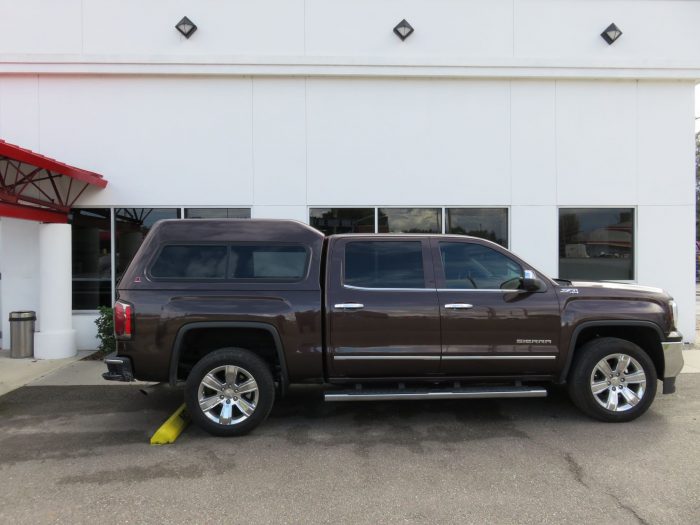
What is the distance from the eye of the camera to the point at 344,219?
8.62m

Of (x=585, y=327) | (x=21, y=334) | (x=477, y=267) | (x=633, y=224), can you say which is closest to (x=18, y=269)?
(x=21, y=334)

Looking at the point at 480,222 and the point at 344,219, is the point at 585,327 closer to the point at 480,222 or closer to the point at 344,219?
the point at 480,222

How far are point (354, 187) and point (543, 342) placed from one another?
4950 mm

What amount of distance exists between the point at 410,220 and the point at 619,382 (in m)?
4.77

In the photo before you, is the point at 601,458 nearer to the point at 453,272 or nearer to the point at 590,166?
the point at 453,272

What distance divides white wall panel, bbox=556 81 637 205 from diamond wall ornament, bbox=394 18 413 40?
3.08 meters

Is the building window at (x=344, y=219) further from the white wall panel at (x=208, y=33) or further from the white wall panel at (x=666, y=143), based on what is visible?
the white wall panel at (x=666, y=143)

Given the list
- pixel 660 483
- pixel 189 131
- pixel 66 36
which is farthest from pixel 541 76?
pixel 66 36

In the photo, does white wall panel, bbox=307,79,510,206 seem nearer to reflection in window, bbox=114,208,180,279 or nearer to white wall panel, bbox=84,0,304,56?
white wall panel, bbox=84,0,304,56

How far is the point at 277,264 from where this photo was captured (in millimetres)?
4625

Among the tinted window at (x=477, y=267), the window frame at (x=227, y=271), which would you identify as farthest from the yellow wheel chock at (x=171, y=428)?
the tinted window at (x=477, y=267)

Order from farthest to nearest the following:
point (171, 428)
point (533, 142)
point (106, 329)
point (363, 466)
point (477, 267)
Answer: point (533, 142) → point (106, 329) → point (477, 267) → point (171, 428) → point (363, 466)

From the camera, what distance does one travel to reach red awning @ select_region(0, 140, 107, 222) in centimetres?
642

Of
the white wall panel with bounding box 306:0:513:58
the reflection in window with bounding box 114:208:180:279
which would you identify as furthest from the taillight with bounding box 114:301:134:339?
the white wall panel with bounding box 306:0:513:58
